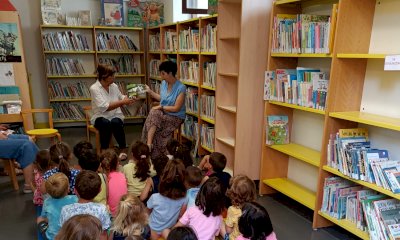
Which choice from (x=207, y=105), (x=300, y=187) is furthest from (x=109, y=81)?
(x=300, y=187)

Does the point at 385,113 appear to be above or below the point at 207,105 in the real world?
above

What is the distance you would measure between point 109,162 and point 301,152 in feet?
5.51

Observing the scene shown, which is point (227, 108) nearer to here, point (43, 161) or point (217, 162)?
point (217, 162)

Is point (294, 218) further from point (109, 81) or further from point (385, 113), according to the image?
point (109, 81)

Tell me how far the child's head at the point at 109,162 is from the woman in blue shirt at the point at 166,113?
47.3 inches

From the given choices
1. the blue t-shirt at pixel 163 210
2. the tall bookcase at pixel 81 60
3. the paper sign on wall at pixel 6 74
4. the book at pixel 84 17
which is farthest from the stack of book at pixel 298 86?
the book at pixel 84 17

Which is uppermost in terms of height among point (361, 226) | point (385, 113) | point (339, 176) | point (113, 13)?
point (113, 13)

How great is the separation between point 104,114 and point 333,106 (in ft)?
9.10

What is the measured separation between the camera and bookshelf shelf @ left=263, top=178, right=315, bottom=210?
106 inches

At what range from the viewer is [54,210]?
202 cm

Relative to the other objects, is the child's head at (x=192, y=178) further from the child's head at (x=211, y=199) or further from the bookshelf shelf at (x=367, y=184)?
the bookshelf shelf at (x=367, y=184)

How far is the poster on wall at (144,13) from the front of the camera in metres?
5.90

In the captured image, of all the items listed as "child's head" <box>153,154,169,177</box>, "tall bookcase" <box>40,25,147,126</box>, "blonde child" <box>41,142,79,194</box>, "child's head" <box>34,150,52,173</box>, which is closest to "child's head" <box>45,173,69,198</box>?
"blonde child" <box>41,142,79,194</box>

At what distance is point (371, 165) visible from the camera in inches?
80.0
